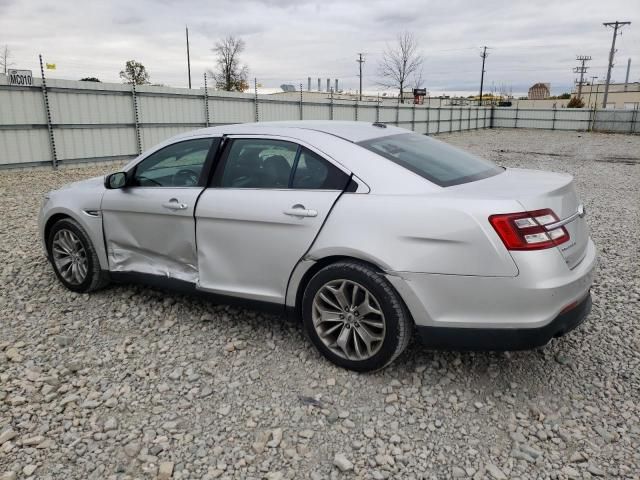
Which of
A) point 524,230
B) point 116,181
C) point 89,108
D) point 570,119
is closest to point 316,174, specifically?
point 524,230

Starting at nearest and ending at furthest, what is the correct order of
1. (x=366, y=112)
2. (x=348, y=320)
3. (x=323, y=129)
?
(x=348, y=320) → (x=323, y=129) → (x=366, y=112)

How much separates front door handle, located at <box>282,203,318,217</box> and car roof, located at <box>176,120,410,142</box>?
547 millimetres

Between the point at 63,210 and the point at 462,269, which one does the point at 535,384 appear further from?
the point at 63,210

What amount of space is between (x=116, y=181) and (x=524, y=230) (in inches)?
116

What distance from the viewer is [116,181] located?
393cm

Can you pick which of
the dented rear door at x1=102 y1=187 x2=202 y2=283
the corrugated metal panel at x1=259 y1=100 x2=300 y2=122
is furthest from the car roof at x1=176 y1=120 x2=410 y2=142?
the corrugated metal panel at x1=259 y1=100 x2=300 y2=122

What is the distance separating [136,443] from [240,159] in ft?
6.14

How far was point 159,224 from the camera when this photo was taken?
145 inches

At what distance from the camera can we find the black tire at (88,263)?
4141mm

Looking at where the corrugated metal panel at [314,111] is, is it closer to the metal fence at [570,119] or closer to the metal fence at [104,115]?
the metal fence at [104,115]

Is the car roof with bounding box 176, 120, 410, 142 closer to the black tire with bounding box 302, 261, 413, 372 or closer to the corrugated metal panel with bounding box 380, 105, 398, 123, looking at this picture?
the black tire with bounding box 302, 261, 413, 372

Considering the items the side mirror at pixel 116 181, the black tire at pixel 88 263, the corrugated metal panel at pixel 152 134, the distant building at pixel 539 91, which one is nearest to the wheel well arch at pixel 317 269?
the side mirror at pixel 116 181

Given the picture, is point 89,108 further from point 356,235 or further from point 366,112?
point 366,112

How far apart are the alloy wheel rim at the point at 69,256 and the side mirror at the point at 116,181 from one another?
1.94 feet
